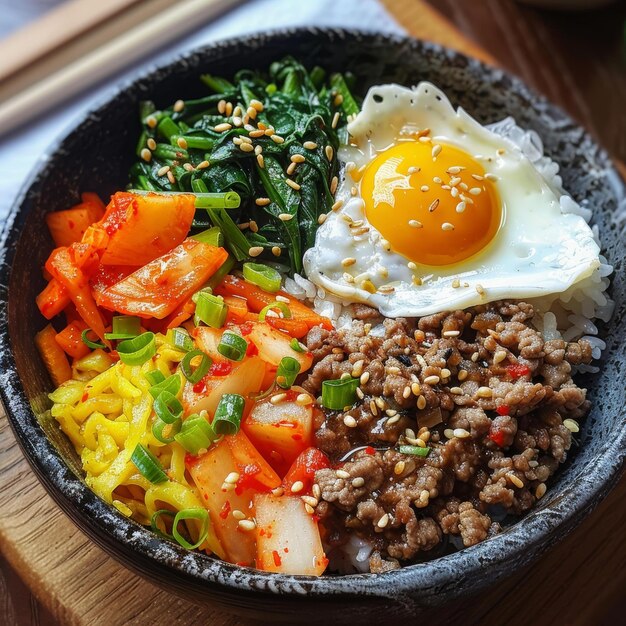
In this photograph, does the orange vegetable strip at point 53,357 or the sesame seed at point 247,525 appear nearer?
the sesame seed at point 247,525

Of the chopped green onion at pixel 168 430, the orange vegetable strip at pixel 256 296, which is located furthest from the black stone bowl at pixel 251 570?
the orange vegetable strip at pixel 256 296

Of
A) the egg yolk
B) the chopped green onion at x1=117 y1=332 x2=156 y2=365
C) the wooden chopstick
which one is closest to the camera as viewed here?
the chopped green onion at x1=117 y1=332 x2=156 y2=365

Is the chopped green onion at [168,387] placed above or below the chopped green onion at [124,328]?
below

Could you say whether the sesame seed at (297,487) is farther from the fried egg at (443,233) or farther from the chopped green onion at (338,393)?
the fried egg at (443,233)

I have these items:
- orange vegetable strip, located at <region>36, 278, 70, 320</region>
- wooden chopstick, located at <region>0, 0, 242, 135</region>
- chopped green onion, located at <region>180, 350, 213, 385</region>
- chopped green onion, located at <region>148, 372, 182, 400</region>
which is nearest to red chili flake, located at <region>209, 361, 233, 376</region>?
chopped green onion, located at <region>180, 350, 213, 385</region>

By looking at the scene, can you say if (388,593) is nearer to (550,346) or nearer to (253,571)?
(253,571)

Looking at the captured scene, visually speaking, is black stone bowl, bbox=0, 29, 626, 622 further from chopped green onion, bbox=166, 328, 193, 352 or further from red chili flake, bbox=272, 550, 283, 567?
chopped green onion, bbox=166, 328, 193, 352
